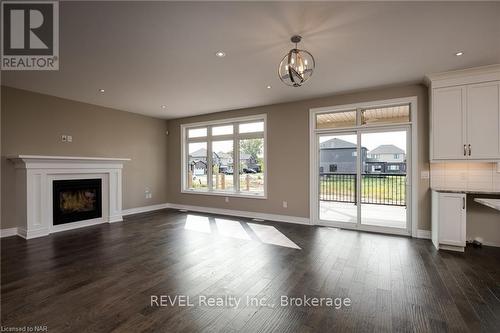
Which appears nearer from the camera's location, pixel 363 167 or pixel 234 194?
pixel 363 167

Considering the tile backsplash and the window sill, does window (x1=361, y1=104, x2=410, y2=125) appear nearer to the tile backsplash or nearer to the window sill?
the tile backsplash

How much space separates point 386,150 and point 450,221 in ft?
5.28

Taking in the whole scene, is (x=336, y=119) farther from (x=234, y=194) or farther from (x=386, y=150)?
(x=234, y=194)

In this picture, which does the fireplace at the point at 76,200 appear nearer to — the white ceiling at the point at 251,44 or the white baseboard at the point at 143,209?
the white baseboard at the point at 143,209

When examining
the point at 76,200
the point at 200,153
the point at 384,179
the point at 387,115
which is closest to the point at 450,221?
the point at 384,179

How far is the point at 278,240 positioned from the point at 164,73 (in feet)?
11.3

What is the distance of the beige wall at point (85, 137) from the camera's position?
447 cm

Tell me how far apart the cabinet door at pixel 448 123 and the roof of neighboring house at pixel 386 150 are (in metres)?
0.63

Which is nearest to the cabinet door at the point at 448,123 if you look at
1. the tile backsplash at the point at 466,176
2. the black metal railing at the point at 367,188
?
the tile backsplash at the point at 466,176

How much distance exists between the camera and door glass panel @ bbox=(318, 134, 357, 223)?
4.97 metres

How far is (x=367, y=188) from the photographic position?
4.80 metres

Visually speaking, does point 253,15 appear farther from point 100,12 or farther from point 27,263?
point 27,263

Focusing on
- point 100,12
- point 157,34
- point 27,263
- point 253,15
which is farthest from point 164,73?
point 27,263

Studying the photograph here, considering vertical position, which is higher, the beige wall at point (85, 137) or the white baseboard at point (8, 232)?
the beige wall at point (85, 137)
